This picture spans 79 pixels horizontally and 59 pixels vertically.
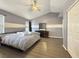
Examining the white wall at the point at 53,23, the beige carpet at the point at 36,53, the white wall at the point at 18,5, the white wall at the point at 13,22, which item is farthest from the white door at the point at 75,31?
the white wall at the point at 53,23

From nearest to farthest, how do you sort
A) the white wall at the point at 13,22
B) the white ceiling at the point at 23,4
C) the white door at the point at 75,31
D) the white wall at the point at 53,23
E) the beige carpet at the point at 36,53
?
1. the white door at the point at 75,31
2. the beige carpet at the point at 36,53
3. the white ceiling at the point at 23,4
4. the white wall at the point at 13,22
5. the white wall at the point at 53,23

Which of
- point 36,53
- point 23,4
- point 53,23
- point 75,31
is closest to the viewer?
point 75,31

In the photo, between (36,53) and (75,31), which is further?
(36,53)

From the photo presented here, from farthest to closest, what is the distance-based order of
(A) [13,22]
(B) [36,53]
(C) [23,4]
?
(A) [13,22]
(C) [23,4]
(B) [36,53]

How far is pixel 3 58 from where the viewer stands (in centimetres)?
307

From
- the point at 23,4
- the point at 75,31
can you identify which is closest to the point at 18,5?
the point at 23,4

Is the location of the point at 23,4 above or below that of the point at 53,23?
above

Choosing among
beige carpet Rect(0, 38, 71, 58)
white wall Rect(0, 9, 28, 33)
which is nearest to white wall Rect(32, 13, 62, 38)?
white wall Rect(0, 9, 28, 33)

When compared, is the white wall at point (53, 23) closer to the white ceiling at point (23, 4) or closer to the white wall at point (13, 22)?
the white wall at point (13, 22)

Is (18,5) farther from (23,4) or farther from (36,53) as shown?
(36,53)

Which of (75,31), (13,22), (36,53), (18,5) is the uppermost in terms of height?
(18,5)

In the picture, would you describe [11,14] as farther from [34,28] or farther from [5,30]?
[34,28]

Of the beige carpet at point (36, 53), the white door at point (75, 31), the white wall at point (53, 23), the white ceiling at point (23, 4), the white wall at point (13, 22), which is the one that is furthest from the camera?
the white wall at point (53, 23)

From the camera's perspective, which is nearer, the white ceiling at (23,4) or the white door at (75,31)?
the white door at (75,31)
